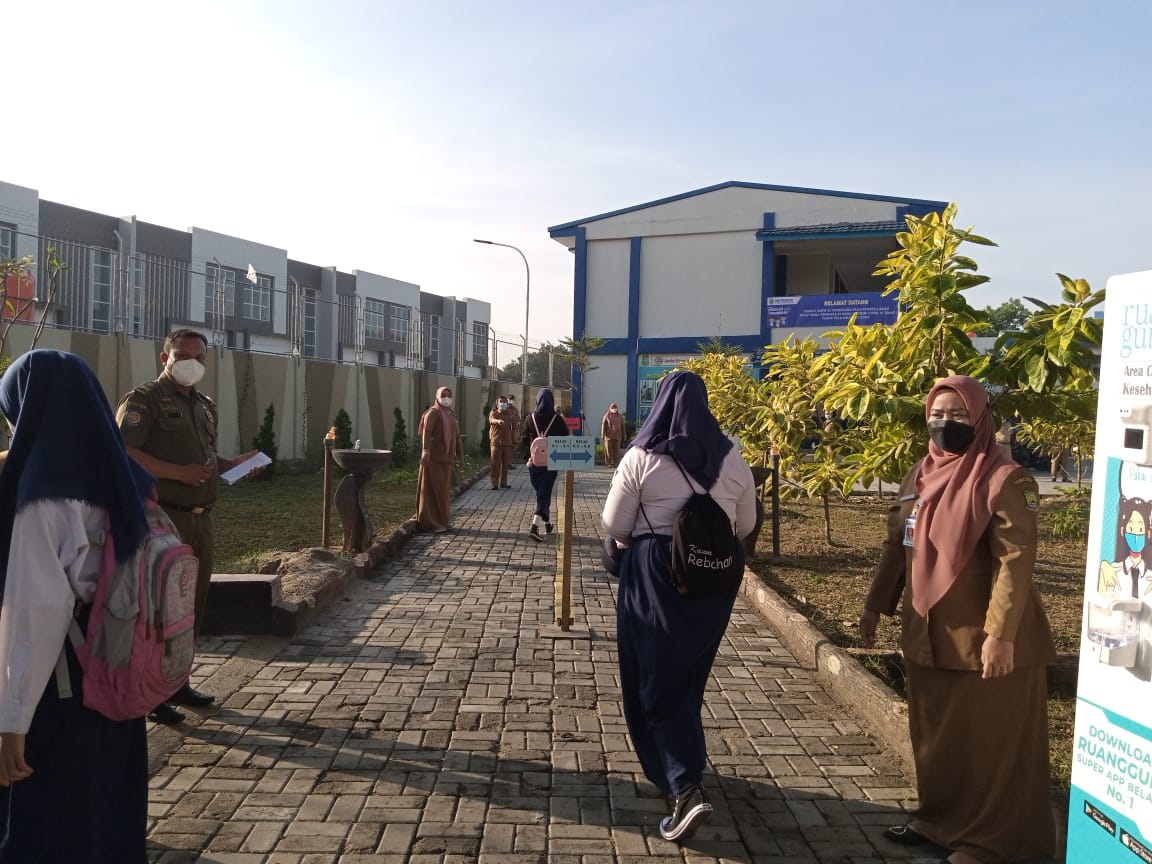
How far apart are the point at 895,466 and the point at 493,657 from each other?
9.61 ft

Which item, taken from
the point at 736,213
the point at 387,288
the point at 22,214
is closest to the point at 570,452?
the point at 22,214

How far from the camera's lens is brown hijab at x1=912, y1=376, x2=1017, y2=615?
131 inches

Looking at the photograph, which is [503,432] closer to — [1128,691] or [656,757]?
[656,757]

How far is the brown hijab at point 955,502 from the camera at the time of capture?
334 cm

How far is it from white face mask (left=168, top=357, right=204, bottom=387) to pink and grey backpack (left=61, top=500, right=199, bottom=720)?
7.83 feet

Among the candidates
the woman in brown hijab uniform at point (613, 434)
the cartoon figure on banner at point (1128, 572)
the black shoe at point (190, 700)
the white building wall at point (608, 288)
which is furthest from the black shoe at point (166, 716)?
the white building wall at point (608, 288)

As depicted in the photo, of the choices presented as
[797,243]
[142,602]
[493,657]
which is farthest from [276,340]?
[797,243]

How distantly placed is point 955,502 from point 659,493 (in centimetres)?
114

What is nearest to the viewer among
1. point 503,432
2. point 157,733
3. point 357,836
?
point 357,836

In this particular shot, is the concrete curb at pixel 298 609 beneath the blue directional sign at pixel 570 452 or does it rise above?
beneath

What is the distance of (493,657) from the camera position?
20.3ft

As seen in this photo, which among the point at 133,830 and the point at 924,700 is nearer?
the point at 133,830

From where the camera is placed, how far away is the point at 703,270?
36.8 meters

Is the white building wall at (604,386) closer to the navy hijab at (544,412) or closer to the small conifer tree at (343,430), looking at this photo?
the small conifer tree at (343,430)
